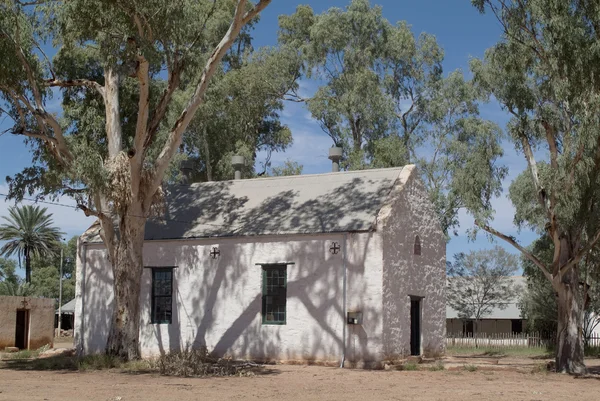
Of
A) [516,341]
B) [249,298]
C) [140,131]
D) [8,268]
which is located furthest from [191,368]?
[8,268]

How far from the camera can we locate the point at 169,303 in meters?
Answer: 24.8

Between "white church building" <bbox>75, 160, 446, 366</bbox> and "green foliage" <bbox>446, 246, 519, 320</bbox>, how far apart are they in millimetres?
24883

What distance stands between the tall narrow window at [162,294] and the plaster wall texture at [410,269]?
6.94 meters

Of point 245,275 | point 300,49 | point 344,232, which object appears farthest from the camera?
point 300,49

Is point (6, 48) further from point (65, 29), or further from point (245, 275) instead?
point (245, 275)

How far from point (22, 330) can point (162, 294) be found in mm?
9478

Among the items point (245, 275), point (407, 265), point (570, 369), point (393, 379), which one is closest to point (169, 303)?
point (245, 275)

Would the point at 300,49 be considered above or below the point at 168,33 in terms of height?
above

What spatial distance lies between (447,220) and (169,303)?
Answer: 1537cm

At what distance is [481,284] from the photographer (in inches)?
1986

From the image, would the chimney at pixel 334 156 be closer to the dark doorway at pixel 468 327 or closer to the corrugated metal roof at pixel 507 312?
the corrugated metal roof at pixel 507 312

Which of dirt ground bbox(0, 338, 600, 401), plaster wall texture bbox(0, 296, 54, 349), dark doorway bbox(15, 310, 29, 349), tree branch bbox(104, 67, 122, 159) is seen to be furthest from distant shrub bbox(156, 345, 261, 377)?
dark doorway bbox(15, 310, 29, 349)

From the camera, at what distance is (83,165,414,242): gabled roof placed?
2297 cm

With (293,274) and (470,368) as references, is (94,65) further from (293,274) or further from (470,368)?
(470,368)
